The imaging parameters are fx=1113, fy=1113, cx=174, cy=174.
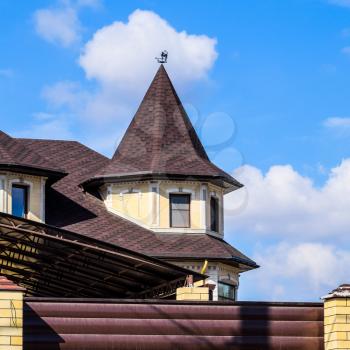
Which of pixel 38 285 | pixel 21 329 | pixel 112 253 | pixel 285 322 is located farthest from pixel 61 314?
pixel 38 285

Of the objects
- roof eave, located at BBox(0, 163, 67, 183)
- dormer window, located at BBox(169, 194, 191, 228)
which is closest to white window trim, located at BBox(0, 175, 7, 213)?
roof eave, located at BBox(0, 163, 67, 183)

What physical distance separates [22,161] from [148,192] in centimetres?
497

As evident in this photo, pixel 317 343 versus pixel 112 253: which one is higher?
pixel 112 253

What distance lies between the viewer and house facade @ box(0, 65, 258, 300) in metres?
36.9

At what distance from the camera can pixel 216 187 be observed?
1591 inches

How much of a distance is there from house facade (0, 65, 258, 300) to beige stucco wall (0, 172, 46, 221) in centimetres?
3

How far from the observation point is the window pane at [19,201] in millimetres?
36250

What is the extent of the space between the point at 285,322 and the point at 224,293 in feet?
55.6

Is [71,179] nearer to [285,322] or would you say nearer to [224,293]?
[224,293]

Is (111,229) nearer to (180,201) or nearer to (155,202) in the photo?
(155,202)

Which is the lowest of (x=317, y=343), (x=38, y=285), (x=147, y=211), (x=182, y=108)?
(x=317, y=343)

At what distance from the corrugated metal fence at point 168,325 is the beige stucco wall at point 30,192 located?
15034mm

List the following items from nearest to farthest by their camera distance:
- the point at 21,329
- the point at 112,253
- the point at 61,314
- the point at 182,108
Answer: the point at 21,329 → the point at 61,314 → the point at 112,253 → the point at 182,108

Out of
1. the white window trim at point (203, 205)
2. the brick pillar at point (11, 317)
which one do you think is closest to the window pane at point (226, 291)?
the white window trim at point (203, 205)
